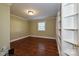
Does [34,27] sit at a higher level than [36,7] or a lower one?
lower

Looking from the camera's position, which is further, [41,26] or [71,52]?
[41,26]

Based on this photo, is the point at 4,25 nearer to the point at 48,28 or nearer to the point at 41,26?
the point at 48,28

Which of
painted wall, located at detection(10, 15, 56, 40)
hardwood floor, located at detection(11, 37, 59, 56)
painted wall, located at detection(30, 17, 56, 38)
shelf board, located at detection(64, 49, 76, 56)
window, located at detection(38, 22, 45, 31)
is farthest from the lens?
window, located at detection(38, 22, 45, 31)

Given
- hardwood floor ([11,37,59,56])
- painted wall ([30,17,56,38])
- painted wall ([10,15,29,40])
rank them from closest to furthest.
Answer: hardwood floor ([11,37,59,56]), painted wall ([10,15,29,40]), painted wall ([30,17,56,38])

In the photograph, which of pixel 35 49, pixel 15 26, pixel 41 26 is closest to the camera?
pixel 35 49

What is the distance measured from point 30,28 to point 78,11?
6.83 m

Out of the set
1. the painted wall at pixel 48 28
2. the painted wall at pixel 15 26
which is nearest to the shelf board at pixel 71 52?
the painted wall at pixel 15 26

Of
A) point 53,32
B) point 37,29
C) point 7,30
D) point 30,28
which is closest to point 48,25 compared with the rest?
point 53,32

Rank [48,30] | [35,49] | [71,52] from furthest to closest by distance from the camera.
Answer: [48,30] → [35,49] → [71,52]

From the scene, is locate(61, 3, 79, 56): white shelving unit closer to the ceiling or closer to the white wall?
the ceiling

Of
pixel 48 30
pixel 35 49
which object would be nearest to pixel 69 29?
pixel 35 49

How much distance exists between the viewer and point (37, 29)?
7.27 m

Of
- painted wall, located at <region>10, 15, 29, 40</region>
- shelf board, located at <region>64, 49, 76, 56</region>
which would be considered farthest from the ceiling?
shelf board, located at <region>64, 49, 76, 56</region>

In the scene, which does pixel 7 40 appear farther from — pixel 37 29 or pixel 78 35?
pixel 37 29
